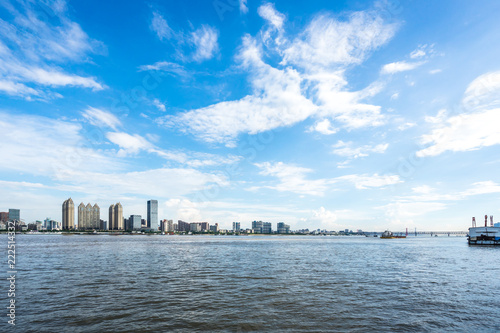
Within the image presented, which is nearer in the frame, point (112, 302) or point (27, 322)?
point (27, 322)

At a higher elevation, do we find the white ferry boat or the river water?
the river water

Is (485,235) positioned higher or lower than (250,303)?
lower

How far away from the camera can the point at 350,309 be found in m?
23.1

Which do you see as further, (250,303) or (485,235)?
(485,235)

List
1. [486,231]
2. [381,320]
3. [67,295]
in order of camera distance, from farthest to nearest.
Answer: [486,231]
[67,295]
[381,320]

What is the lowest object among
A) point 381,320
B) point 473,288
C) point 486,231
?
point 486,231

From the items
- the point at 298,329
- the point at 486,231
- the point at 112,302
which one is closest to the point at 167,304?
the point at 112,302

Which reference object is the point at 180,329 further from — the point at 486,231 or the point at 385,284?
the point at 486,231

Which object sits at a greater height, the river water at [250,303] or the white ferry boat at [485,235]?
the river water at [250,303]

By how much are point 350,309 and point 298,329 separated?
282 inches

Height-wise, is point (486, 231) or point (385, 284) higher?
point (385, 284)

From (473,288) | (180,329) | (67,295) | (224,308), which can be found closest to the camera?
(180,329)

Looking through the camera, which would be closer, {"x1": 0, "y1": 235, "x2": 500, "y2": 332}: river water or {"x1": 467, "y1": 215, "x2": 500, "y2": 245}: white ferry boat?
{"x1": 0, "y1": 235, "x2": 500, "y2": 332}: river water

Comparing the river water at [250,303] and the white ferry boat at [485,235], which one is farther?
the white ferry boat at [485,235]
